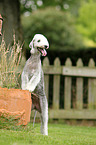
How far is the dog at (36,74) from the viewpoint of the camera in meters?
4.26

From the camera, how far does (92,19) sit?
22531 mm

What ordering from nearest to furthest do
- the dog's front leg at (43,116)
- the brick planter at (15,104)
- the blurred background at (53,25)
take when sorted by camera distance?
the brick planter at (15,104), the dog's front leg at (43,116), the blurred background at (53,25)

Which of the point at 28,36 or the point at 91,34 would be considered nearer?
the point at 28,36

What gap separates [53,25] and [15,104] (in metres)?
15.2

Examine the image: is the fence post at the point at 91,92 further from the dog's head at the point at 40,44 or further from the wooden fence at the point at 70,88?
the dog's head at the point at 40,44

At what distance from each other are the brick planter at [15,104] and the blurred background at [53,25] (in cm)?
422

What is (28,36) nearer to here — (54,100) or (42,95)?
(54,100)

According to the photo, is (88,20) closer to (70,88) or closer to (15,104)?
(70,88)

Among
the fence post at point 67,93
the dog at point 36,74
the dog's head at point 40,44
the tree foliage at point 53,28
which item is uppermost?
the tree foliage at point 53,28

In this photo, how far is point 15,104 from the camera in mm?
3959

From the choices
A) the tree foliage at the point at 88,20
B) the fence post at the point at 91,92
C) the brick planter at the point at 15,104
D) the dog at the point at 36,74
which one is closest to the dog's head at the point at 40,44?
the dog at the point at 36,74

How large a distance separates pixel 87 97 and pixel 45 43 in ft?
11.6

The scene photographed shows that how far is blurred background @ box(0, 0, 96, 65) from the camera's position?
8297 mm

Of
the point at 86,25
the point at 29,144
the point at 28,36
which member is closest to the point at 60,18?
the point at 28,36
